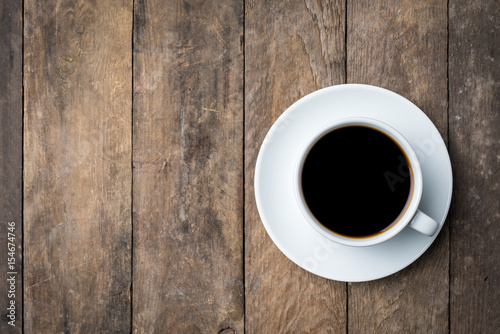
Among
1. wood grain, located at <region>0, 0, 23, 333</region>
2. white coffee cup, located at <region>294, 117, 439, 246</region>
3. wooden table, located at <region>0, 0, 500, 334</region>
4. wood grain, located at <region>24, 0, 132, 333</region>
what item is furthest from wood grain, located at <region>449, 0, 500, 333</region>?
wood grain, located at <region>0, 0, 23, 333</region>

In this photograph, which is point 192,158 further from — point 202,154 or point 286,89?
point 286,89

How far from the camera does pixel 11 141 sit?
0.63 meters

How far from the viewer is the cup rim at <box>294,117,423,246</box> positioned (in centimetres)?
47

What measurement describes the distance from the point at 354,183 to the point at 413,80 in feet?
0.68

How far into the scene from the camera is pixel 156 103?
613 millimetres

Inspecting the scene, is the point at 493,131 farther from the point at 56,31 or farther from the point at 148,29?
the point at 56,31

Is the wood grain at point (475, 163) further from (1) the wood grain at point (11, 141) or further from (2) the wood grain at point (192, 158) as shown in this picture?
(1) the wood grain at point (11, 141)

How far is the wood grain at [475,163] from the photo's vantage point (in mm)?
588

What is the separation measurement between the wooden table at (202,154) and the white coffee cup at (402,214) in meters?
0.13

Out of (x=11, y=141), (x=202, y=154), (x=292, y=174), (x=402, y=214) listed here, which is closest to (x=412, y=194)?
(x=402, y=214)

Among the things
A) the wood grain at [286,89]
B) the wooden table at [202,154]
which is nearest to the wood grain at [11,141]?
the wooden table at [202,154]

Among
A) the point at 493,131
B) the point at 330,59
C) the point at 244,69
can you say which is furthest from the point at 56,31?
A: the point at 493,131

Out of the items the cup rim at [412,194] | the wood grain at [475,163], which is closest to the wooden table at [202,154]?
the wood grain at [475,163]

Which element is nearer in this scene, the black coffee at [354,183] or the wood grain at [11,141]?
the black coffee at [354,183]
